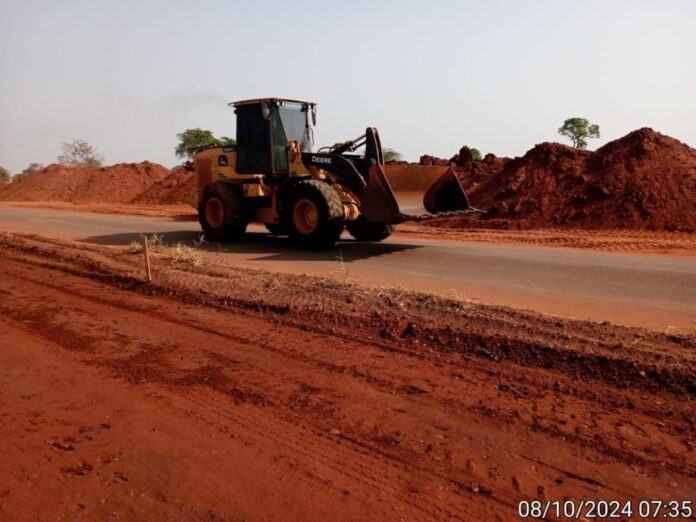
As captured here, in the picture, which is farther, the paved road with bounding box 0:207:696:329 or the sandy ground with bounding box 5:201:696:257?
the sandy ground with bounding box 5:201:696:257

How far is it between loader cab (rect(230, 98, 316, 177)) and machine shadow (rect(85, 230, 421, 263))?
5.51 feet

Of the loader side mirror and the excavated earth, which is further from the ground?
the loader side mirror

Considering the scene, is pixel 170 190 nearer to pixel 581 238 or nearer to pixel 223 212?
pixel 223 212

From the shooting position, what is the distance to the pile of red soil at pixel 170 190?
34094 mm

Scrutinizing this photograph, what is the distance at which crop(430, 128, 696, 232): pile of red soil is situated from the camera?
17.0 metres

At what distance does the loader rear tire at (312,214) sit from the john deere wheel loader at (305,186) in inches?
0.8

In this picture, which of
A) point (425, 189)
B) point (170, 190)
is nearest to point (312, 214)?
point (425, 189)

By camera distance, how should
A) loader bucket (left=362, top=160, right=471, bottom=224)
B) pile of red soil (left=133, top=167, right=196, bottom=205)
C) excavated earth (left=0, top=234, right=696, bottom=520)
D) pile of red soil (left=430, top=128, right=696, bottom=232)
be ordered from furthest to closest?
pile of red soil (left=133, top=167, right=196, bottom=205) < pile of red soil (left=430, top=128, right=696, bottom=232) < loader bucket (left=362, top=160, right=471, bottom=224) < excavated earth (left=0, top=234, right=696, bottom=520)

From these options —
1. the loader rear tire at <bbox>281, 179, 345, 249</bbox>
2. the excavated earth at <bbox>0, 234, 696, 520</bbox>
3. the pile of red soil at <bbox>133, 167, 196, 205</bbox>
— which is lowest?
the excavated earth at <bbox>0, 234, 696, 520</bbox>

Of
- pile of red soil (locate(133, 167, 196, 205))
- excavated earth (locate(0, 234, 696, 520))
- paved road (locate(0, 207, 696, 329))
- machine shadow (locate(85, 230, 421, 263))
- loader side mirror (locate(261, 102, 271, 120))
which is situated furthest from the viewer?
pile of red soil (locate(133, 167, 196, 205))

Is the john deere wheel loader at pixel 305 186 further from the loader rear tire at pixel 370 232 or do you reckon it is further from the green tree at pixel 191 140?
the green tree at pixel 191 140

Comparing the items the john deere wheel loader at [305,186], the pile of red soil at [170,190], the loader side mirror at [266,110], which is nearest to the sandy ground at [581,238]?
the john deere wheel loader at [305,186]

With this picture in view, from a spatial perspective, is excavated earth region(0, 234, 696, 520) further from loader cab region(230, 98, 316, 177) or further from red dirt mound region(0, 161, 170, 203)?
red dirt mound region(0, 161, 170, 203)

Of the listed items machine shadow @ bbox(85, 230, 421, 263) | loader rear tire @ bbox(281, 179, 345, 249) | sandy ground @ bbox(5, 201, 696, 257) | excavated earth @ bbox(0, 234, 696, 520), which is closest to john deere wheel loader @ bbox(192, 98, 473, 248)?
loader rear tire @ bbox(281, 179, 345, 249)
